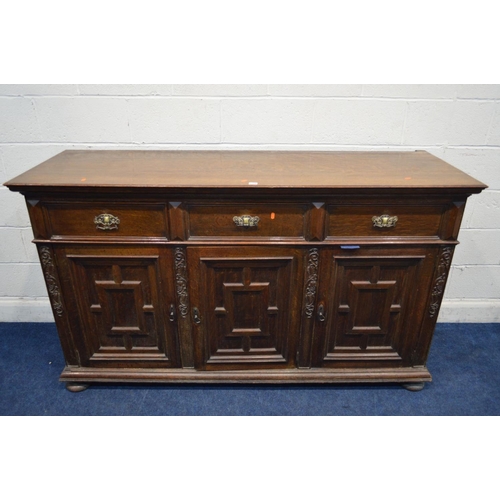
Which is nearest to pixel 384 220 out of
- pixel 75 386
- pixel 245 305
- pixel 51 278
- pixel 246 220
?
pixel 246 220

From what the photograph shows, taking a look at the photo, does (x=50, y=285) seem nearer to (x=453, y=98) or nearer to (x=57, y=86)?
(x=57, y=86)

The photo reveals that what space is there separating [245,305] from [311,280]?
282 millimetres

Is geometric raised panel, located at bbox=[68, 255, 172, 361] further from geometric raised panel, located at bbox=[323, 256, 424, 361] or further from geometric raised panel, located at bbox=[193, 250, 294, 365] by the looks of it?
geometric raised panel, located at bbox=[323, 256, 424, 361]

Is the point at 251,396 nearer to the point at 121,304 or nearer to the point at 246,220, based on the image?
the point at 121,304

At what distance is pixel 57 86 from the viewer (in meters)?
1.76

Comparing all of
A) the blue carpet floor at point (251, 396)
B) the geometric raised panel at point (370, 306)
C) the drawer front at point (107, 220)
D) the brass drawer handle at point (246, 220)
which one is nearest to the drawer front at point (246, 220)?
the brass drawer handle at point (246, 220)

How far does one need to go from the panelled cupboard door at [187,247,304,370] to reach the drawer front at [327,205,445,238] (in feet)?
0.60

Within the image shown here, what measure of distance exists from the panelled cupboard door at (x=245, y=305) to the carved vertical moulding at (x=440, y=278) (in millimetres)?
527

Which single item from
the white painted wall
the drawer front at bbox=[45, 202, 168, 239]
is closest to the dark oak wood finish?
the drawer front at bbox=[45, 202, 168, 239]

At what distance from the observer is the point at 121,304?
161 cm

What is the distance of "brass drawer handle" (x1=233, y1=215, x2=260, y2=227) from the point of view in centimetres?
144

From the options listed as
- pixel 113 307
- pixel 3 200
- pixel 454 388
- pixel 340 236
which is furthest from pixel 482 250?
pixel 3 200

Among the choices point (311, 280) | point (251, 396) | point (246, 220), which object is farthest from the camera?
point (251, 396)

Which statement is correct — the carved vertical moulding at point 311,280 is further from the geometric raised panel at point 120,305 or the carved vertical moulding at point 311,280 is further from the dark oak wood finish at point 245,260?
the geometric raised panel at point 120,305
